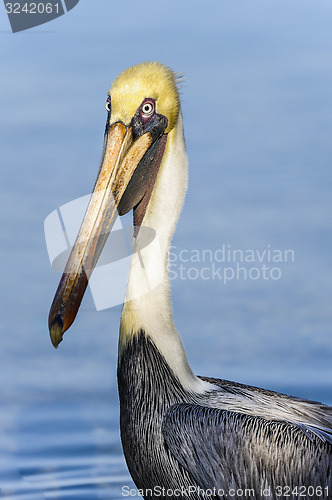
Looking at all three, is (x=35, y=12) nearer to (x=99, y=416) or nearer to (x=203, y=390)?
(x=99, y=416)

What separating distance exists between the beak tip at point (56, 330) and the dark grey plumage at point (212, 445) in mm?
398

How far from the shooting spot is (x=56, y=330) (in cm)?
405

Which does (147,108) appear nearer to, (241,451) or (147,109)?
(147,109)

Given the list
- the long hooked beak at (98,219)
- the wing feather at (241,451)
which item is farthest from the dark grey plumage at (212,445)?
the long hooked beak at (98,219)

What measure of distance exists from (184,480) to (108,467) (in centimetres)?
165

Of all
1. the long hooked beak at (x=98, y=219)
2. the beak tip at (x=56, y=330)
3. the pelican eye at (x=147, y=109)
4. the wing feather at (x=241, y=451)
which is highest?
the pelican eye at (x=147, y=109)

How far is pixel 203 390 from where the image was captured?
435 cm

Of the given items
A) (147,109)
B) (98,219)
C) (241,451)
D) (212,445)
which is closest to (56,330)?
(98,219)

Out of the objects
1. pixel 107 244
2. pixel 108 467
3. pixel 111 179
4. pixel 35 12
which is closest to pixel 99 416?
pixel 108 467

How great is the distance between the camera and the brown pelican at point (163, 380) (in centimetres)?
412

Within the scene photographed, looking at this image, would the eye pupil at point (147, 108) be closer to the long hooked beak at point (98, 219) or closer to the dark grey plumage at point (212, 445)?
the long hooked beak at point (98, 219)

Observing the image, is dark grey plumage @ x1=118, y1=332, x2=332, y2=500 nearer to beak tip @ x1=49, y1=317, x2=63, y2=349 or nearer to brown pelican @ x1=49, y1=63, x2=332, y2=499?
brown pelican @ x1=49, y1=63, x2=332, y2=499

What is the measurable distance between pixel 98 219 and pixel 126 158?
0.97ft

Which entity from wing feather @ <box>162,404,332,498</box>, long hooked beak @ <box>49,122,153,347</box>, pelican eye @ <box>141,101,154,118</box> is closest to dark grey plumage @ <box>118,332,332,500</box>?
wing feather @ <box>162,404,332,498</box>
